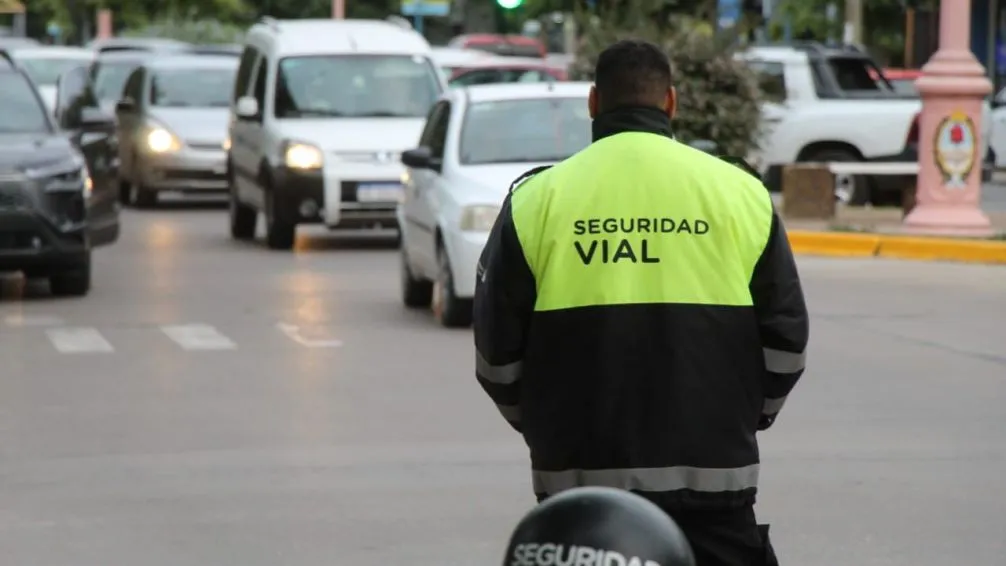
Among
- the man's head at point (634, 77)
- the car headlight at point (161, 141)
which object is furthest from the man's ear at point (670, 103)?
the car headlight at point (161, 141)

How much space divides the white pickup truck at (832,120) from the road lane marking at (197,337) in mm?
10627

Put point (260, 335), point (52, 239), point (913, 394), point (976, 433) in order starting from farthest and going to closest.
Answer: point (52, 239)
point (260, 335)
point (913, 394)
point (976, 433)

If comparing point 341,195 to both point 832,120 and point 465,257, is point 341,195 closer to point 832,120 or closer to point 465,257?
point 465,257

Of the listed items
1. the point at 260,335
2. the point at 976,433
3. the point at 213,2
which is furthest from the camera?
the point at 213,2

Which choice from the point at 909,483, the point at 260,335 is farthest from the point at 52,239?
the point at 909,483

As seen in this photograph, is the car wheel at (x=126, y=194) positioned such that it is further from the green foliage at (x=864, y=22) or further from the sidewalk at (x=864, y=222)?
the green foliage at (x=864, y=22)

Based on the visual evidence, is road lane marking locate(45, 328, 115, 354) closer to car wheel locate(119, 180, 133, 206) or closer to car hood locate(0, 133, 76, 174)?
car hood locate(0, 133, 76, 174)

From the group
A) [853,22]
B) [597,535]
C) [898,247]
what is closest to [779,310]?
[597,535]

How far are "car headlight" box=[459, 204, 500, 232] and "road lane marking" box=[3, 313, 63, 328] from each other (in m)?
2.66

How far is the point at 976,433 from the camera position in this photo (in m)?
9.70

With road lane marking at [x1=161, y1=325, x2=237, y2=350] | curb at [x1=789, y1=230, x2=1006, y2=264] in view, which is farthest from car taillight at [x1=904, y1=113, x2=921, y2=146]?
road lane marking at [x1=161, y1=325, x2=237, y2=350]

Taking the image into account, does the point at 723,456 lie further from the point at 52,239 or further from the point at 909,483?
the point at 52,239

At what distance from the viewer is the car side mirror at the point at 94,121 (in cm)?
1633

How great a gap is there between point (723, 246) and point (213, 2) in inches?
2080
